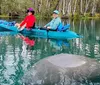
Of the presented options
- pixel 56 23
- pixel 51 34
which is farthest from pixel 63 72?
pixel 51 34

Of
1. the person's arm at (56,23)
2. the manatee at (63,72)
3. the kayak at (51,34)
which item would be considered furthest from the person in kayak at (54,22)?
the manatee at (63,72)

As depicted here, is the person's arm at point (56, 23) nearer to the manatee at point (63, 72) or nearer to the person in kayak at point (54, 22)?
the person in kayak at point (54, 22)

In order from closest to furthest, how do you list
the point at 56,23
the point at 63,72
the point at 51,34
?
1. the point at 63,72
2. the point at 56,23
3. the point at 51,34

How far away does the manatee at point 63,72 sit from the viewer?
6.09 meters

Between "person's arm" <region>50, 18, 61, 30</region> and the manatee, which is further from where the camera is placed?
"person's arm" <region>50, 18, 61, 30</region>

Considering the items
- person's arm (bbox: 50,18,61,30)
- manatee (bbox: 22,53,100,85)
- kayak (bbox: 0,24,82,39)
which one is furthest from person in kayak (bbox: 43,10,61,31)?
manatee (bbox: 22,53,100,85)

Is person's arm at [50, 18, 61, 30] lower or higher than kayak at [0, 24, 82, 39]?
higher

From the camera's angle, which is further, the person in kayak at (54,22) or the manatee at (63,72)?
the person in kayak at (54,22)

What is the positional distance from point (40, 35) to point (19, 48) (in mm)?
5039

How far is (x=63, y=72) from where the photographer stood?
608cm

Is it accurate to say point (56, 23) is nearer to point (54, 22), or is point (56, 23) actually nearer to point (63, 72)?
point (54, 22)

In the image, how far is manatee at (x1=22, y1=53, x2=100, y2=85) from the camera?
6.09 m

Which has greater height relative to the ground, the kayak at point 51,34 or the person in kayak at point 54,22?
the person in kayak at point 54,22

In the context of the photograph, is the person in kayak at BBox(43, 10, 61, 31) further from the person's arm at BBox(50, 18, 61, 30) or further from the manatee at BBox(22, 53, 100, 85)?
the manatee at BBox(22, 53, 100, 85)
